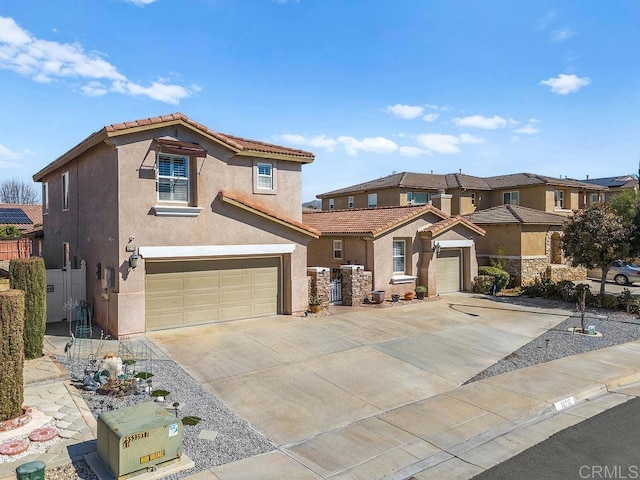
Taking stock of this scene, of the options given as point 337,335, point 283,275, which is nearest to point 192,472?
point 337,335

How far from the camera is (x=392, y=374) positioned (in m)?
10.5

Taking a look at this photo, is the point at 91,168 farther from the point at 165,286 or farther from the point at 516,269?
the point at 516,269

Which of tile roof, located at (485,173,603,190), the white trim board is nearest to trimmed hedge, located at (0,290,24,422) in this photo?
the white trim board

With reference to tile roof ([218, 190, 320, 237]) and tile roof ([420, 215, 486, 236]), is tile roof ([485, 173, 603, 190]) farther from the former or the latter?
tile roof ([218, 190, 320, 237])

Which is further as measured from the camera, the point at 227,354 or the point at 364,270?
the point at 364,270

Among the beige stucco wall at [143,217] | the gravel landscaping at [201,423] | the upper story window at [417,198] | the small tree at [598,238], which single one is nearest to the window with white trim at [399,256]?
the beige stucco wall at [143,217]

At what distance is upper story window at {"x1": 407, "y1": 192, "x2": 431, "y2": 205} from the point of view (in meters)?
36.3

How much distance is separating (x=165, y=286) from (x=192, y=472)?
8.57 m

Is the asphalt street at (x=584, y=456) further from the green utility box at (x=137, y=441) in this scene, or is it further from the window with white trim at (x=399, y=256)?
the window with white trim at (x=399, y=256)

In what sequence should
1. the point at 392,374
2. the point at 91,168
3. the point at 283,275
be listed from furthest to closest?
the point at 283,275 → the point at 91,168 → the point at 392,374

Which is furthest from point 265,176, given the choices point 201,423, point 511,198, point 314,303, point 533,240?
point 511,198

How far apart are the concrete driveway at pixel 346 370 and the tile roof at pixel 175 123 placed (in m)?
6.14

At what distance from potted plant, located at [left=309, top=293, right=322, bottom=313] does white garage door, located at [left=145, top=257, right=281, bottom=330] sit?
1277 mm

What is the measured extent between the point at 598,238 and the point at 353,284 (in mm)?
10785
